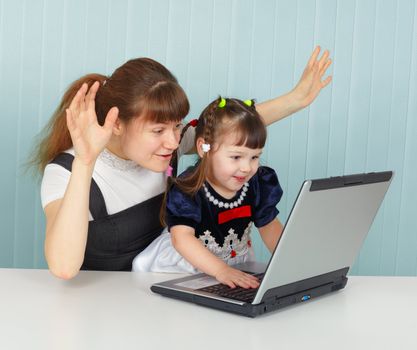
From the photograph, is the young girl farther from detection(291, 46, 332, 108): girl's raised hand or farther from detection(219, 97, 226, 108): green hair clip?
detection(291, 46, 332, 108): girl's raised hand

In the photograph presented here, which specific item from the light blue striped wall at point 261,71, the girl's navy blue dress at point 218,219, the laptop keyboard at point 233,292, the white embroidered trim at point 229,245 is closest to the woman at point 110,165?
the girl's navy blue dress at point 218,219

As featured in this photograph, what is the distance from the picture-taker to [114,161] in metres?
2.12

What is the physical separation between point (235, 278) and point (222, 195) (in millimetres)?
415

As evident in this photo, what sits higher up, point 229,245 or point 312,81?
point 312,81

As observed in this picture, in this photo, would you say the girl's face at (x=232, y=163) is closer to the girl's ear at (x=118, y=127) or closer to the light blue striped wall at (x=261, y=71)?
the girl's ear at (x=118, y=127)

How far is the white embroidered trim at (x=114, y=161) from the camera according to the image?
2117 millimetres

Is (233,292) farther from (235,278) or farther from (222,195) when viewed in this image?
(222,195)

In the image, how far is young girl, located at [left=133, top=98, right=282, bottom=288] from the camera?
6.33 feet

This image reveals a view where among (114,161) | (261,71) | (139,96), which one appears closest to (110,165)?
(114,161)

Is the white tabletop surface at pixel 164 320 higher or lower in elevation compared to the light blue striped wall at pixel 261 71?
lower

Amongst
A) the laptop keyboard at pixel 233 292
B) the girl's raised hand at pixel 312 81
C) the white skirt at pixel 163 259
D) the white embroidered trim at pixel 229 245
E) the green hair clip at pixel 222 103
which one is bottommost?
the white skirt at pixel 163 259

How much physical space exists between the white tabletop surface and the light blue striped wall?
155 cm

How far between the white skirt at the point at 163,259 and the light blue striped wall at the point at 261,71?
1.26 meters

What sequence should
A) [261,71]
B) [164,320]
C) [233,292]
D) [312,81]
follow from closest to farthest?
1. [164,320]
2. [233,292]
3. [312,81]
4. [261,71]
